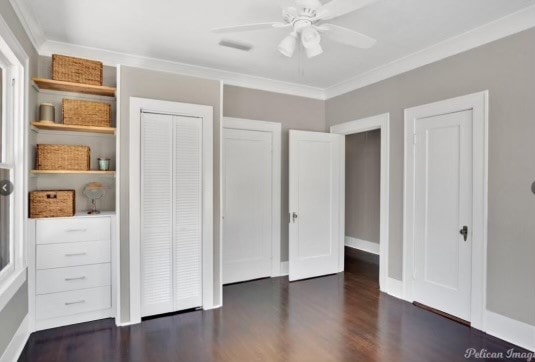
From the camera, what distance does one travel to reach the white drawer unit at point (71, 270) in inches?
113

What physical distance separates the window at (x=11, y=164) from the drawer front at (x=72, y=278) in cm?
29

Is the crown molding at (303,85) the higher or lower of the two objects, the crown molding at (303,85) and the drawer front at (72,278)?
the higher

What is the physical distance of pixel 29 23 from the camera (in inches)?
107

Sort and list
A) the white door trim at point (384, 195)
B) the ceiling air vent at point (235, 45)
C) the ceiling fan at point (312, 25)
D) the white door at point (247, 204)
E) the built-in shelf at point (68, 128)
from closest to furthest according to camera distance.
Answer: the ceiling fan at point (312, 25) → the built-in shelf at point (68, 128) → the ceiling air vent at point (235, 45) → the white door trim at point (384, 195) → the white door at point (247, 204)

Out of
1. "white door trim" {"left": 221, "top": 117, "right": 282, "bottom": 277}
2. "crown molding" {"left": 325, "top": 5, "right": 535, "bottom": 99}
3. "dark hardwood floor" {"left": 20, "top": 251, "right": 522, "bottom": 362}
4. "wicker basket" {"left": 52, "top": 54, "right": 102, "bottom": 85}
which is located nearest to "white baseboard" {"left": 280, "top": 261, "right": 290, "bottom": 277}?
"white door trim" {"left": 221, "top": 117, "right": 282, "bottom": 277}

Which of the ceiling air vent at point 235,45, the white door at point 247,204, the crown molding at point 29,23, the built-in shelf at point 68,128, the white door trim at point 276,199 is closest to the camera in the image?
the crown molding at point 29,23

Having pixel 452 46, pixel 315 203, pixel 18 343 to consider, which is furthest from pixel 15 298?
pixel 452 46

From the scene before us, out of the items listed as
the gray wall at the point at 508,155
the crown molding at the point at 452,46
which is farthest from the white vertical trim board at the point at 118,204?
the gray wall at the point at 508,155

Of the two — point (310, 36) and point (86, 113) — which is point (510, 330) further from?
point (86, 113)

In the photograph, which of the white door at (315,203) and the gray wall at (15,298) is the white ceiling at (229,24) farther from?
the white door at (315,203)

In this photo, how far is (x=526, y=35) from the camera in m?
2.62

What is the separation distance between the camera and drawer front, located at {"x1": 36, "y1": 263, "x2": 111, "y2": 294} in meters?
2.90

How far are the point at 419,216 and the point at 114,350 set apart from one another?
3.13 meters

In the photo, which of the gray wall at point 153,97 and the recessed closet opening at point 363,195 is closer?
the gray wall at point 153,97
